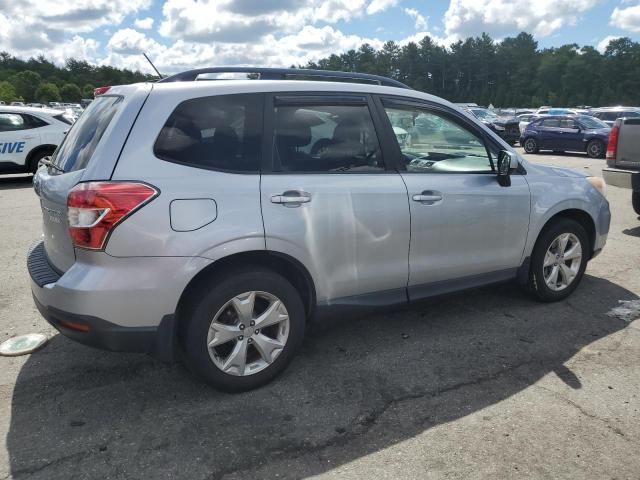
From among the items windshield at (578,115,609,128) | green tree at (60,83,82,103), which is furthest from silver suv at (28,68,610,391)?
green tree at (60,83,82,103)

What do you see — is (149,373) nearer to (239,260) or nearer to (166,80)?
(239,260)

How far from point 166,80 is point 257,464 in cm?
220

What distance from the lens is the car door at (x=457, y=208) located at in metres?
3.71

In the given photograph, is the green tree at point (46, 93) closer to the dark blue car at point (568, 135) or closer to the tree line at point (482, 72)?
the tree line at point (482, 72)

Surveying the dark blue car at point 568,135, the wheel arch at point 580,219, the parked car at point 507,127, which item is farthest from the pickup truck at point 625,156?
the parked car at point 507,127

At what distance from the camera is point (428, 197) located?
12.1 ft

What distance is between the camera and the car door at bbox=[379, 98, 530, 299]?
3.71m

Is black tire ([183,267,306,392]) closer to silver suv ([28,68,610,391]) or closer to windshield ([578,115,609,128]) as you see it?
silver suv ([28,68,610,391])

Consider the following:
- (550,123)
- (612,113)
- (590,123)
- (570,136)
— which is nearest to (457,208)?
(570,136)

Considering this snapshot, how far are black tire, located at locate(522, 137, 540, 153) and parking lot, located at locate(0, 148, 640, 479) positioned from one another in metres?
17.3

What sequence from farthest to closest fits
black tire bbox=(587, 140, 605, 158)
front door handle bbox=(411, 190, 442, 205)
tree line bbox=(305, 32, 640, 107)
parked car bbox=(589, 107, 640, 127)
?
1. tree line bbox=(305, 32, 640, 107)
2. parked car bbox=(589, 107, 640, 127)
3. black tire bbox=(587, 140, 605, 158)
4. front door handle bbox=(411, 190, 442, 205)

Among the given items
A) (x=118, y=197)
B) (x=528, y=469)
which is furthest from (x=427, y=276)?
(x=118, y=197)

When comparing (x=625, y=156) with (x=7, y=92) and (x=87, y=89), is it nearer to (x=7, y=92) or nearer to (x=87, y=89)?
(x=7, y=92)

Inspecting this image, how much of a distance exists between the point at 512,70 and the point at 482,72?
6315 millimetres
